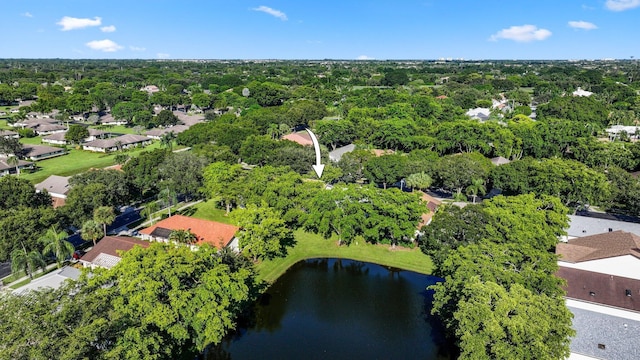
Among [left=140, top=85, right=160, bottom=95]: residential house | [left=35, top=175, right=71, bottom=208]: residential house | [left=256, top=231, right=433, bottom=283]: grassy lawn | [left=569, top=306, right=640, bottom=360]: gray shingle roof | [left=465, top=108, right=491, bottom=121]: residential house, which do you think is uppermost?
[left=140, top=85, right=160, bottom=95]: residential house

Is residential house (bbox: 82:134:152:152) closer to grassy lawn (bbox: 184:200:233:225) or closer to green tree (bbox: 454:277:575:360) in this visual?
grassy lawn (bbox: 184:200:233:225)

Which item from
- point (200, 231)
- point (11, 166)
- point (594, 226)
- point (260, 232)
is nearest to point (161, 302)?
point (260, 232)

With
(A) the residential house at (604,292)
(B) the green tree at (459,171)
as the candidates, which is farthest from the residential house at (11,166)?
(A) the residential house at (604,292)

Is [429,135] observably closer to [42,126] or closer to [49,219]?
[49,219]

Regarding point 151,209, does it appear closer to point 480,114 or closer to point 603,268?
point 603,268

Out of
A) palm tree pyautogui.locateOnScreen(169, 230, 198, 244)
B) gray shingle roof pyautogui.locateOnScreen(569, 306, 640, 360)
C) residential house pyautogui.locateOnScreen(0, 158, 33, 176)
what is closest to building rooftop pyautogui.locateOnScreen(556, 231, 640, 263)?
gray shingle roof pyautogui.locateOnScreen(569, 306, 640, 360)

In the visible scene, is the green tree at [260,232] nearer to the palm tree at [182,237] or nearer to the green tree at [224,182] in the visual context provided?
the palm tree at [182,237]

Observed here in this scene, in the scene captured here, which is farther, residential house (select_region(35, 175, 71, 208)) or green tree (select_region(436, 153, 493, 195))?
green tree (select_region(436, 153, 493, 195))

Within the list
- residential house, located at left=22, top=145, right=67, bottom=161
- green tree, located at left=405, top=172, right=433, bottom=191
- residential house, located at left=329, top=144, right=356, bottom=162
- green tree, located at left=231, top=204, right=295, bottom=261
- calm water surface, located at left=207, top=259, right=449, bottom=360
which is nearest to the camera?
calm water surface, located at left=207, top=259, right=449, bottom=360
